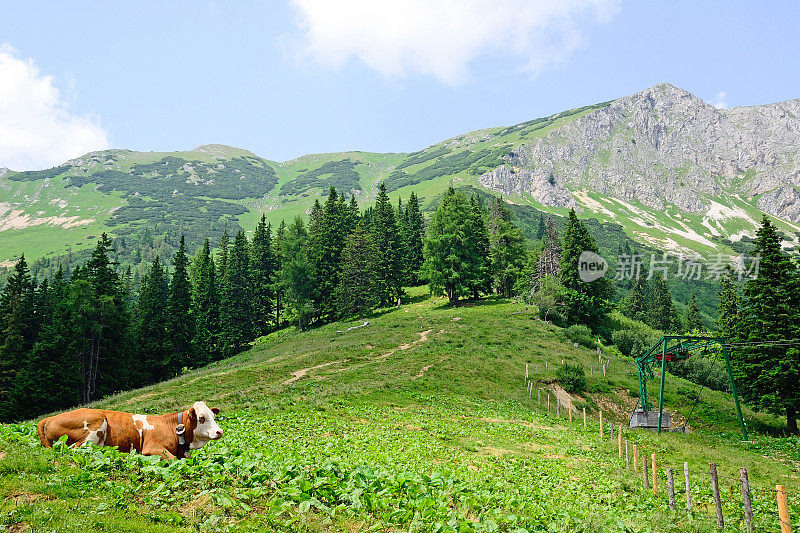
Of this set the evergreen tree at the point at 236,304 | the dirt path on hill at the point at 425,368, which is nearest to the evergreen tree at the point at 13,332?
the evergreen tree at the point at 236,304

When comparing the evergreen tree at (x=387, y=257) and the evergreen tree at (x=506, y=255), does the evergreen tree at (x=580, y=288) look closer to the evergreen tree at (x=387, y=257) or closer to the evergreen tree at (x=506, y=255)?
the evergreen tree at (x=506, y=255)

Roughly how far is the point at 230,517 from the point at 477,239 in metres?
63.0

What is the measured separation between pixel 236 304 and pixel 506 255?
4653 centimetres

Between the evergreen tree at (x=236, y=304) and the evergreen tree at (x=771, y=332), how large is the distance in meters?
63.6

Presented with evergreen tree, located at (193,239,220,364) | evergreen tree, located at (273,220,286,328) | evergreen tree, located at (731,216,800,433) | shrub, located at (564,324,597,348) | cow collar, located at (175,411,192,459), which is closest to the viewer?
cow collar, located at (175,411,192,459)

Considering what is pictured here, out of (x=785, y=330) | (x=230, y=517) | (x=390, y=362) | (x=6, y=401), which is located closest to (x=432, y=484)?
(x=230, y=517)

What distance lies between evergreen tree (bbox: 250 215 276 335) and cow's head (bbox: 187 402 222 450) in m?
62.8

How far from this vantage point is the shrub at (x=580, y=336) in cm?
5214

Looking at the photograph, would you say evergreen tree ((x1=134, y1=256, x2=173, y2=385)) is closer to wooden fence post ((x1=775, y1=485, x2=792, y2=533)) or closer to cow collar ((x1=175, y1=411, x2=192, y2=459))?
cow collar ((x1=175, y1=411, x2=192, y2=459))

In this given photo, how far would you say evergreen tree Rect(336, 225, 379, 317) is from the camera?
6669 cm

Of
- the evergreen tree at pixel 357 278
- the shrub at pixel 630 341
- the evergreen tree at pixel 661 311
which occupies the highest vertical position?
the evergreen tree at pixel 357 278

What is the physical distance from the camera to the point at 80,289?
155 ft

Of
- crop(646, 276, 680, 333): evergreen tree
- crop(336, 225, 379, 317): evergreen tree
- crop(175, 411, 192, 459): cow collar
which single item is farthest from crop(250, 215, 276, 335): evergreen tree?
crop(646, 276, 680, 333): evergreen tree

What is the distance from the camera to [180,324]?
63.2 meters
